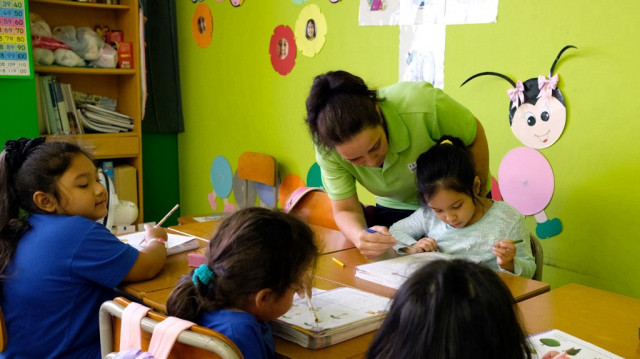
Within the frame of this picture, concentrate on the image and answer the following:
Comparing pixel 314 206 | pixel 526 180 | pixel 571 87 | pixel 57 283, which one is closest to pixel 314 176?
pixel 314 206

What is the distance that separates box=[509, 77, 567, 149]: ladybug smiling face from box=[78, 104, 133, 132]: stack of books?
8.51 feet

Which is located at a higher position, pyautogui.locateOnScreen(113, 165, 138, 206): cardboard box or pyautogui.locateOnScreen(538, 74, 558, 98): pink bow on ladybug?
pyautogui.locateOnScreen(538, 74, 558, 98): pink bow on ladybug

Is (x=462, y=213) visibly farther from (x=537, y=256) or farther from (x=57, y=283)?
(x=57, y=283)

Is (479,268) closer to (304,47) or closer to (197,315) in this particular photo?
(197,315)

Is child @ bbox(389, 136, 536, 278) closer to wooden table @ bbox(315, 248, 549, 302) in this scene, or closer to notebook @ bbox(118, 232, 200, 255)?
wooden table @ bbox(315, 248, 549, 302)

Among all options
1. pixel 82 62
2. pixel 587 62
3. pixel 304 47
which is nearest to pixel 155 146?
pixel 82 62

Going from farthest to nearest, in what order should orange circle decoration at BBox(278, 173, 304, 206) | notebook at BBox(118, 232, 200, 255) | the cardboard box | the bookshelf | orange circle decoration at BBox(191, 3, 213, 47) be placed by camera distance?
orange circle decoration at BBox(191, 3, 213, 47), the cardboard box, the bookshelf, orange circle decoration at BBox(278, 173, 304, 206), notebook at BBox(118, 232, 200, 255)

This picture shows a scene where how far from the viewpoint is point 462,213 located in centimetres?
188

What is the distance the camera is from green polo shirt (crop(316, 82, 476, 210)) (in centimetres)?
197

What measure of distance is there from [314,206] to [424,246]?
77 centimetres

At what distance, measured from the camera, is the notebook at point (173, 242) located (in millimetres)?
2013

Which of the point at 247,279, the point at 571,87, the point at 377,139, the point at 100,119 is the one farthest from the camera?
the point at 100,119

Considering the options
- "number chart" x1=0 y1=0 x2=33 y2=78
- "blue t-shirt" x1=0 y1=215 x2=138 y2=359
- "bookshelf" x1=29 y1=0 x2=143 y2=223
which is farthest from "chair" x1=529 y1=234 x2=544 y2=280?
"number chart" x1=0 y1=0 x2=33 y2=78

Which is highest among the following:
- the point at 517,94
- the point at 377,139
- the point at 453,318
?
the point at 517,94
